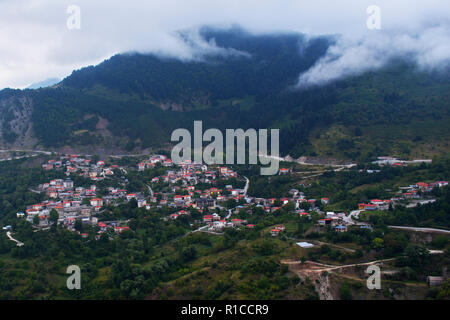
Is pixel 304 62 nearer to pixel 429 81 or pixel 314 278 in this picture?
pixel 429 81

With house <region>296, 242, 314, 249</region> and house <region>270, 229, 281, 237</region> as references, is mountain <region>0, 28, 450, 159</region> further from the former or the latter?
house <region>296, 242, 314, 249</region>

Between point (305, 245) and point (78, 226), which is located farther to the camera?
point (78, 226)

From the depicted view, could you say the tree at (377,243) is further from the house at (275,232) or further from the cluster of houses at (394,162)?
the cluster of houses at (394,162)

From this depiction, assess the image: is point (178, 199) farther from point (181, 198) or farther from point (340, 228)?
point (340, 228)

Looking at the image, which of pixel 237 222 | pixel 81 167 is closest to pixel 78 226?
pixel 237 222

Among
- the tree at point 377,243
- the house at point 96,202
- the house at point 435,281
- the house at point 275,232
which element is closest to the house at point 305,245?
the house at point 275,232

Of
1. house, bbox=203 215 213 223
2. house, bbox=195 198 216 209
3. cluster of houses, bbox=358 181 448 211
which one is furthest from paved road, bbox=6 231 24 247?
cluster of houses, bbox=358 181 448 211
